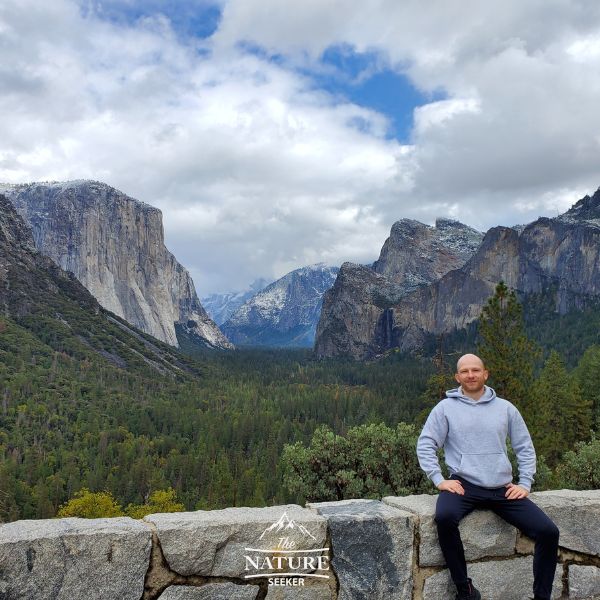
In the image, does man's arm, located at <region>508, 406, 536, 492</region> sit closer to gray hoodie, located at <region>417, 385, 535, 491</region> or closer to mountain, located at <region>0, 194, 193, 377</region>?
gray hoodie, located at <region>417, 385, 535, 491</region>

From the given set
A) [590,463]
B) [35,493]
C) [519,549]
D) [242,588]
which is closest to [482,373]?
[519,549]

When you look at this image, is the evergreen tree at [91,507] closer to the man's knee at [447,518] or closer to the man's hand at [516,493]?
the man's knee at [447,518]

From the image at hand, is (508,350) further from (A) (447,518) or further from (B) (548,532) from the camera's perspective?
(A) (447,518)

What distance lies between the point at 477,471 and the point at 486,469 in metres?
0.11

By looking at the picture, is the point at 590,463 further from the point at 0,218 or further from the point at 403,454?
the point at 0,218

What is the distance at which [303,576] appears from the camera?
17.5 ft

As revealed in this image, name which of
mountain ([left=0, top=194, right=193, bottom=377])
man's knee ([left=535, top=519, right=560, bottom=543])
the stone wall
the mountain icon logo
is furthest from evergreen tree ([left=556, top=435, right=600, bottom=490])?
mountain ([left=0, top=194, right=193, bottom=377])

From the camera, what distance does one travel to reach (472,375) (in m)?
5.94

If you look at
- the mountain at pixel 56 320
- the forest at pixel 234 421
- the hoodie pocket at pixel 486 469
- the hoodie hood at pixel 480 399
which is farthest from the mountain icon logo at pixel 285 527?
the mountain at pixel 56 320

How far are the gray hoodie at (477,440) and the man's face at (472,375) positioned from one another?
0.14 metres

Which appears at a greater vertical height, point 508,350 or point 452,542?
point 508,350

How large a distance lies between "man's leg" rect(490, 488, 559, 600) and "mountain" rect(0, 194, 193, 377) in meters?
140

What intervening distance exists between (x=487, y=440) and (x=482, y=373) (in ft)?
2.56

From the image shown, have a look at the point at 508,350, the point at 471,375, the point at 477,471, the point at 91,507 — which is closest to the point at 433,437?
the point at 477,471
